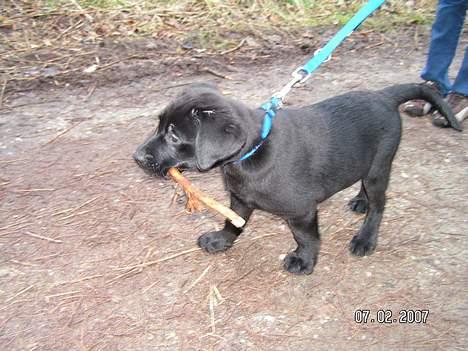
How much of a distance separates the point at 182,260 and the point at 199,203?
1.48 ft

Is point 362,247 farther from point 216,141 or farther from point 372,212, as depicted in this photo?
point 216,141

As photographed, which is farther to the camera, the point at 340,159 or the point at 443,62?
the point at 443,62

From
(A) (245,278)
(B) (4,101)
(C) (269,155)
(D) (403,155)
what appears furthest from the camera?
(B) (4,101)

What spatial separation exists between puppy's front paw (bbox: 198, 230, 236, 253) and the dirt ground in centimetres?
7

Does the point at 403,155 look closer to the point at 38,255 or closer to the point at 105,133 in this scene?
the point at 105,133

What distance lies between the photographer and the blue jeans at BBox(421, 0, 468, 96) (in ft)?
14.6

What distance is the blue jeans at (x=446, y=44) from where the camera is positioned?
446 cm

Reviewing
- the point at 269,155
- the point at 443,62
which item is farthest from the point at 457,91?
the point at 269,155

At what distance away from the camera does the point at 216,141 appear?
8.08ft

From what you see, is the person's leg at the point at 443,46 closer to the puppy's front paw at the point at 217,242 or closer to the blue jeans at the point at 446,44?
the blue jeans at the point at 446,44

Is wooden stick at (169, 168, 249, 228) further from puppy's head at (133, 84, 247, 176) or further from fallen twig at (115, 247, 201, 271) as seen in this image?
fallen twig at (115, 247, 201, 271)

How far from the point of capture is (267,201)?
2.88 metres

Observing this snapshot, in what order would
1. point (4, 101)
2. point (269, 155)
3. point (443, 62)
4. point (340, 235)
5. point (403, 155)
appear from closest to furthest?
point (269, 155), point (340, 235), point (403, 155), point (443, 62), point (4, 101)

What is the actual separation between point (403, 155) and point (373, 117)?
1359 millimetres
